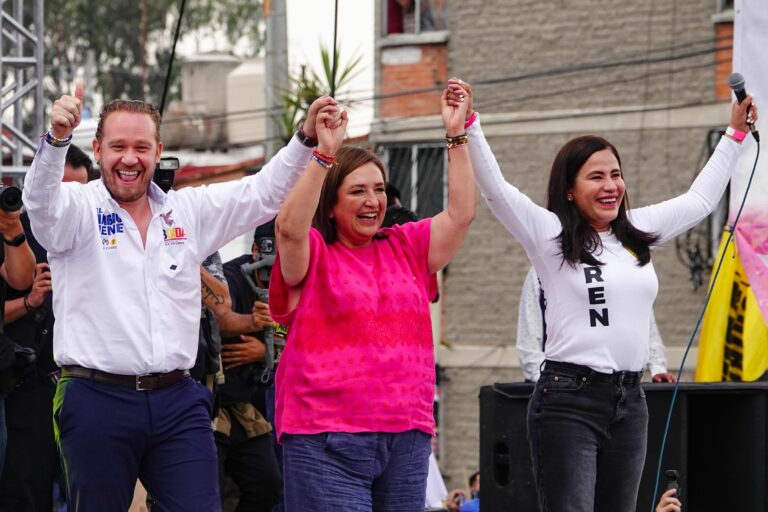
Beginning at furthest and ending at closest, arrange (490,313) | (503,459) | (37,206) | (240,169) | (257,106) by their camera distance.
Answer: (257,106) < (240,169) < (490,313) < (503,459) < (37,206)

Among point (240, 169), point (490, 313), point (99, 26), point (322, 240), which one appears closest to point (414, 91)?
point (490, 313)

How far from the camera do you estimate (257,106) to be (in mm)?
31531

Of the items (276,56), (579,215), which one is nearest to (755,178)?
(579,215)

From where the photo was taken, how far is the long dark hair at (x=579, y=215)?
5836 mm

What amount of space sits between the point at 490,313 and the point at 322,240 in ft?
41.3

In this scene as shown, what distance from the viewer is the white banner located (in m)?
7.76

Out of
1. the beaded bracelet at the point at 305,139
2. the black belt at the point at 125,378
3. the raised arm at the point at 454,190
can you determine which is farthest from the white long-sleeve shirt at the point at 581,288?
the black belt at the point at 125,378

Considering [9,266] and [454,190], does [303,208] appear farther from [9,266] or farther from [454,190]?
[9,266]

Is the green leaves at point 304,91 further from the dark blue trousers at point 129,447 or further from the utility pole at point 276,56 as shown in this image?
the dark blue trousers at point 129,447

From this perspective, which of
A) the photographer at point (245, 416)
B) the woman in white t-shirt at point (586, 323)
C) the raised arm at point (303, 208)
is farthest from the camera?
the photographer at point (245, 416)

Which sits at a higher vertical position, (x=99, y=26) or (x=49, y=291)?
(x=99, y=26)

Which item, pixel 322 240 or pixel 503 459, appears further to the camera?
pixel 503 459

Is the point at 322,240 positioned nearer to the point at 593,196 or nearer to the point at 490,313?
the point at 593,196

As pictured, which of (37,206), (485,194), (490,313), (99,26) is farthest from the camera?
(99,26)
